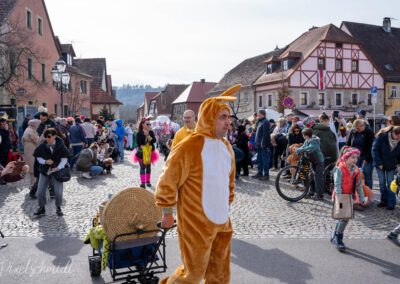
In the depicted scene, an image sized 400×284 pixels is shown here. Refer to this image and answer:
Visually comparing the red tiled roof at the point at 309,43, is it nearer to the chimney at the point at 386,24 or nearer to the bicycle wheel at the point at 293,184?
the chimney at the point at 386,24

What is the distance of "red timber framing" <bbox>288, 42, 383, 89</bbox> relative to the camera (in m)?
43.2

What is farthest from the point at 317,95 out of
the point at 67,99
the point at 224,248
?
the point at 224,248

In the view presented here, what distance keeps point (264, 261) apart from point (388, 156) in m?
4.30

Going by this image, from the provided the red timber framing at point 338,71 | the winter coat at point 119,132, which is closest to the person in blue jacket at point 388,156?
the winter coat at point 119,132

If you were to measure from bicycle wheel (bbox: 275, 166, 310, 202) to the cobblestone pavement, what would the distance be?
179 millimetres

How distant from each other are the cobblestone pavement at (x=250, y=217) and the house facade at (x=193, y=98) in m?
57.3

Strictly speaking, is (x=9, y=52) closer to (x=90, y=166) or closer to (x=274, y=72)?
(x=90, y=166)

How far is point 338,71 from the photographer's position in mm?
44562

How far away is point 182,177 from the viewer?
3.90 metres

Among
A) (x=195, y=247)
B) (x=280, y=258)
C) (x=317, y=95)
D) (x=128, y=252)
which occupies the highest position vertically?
(x=317, y=95)

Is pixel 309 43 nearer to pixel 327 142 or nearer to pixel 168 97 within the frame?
pixel 327 142

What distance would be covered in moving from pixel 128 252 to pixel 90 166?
9.29m

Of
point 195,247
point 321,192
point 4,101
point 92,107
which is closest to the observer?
point 195,247

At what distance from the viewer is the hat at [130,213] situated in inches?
175
